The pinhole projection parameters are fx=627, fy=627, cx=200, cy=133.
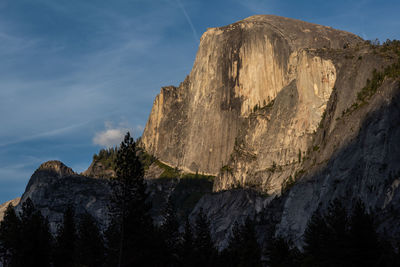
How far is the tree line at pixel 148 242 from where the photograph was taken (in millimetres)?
64625

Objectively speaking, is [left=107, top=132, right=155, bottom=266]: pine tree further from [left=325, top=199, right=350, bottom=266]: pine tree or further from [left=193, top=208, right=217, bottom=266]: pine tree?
[left=325, top=199, right=350, bottom=266]: pine tree

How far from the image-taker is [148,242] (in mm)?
80688

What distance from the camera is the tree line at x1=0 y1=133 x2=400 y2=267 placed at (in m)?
64.6

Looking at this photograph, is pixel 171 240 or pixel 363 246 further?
pixel 171 240

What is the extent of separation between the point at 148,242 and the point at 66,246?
90.4 feet

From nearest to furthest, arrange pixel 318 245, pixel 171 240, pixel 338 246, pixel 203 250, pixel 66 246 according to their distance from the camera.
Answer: pixel 338 246
pixel 318 245
pixel 203 250
pixel 66 246
pixel 171 240

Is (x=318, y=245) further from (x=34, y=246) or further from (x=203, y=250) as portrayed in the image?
(x=34, y=246)

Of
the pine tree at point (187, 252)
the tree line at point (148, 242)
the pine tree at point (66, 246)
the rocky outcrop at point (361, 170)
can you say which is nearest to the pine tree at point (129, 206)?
the tree line at point (148, 242)

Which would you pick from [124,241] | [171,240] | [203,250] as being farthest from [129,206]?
[171,240]

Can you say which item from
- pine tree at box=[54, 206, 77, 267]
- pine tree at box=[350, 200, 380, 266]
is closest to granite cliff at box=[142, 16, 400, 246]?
pine tree at box=[350, 200, 380, 266]

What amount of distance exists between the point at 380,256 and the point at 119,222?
3142cm

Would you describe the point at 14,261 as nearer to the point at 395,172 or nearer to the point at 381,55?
the point at 395,172

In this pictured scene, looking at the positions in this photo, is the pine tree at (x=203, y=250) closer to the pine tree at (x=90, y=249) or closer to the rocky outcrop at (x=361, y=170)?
the pine tree at (x=90, y=249)

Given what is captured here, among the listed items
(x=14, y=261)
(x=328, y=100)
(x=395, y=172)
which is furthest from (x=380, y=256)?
(x=328, y=100)
